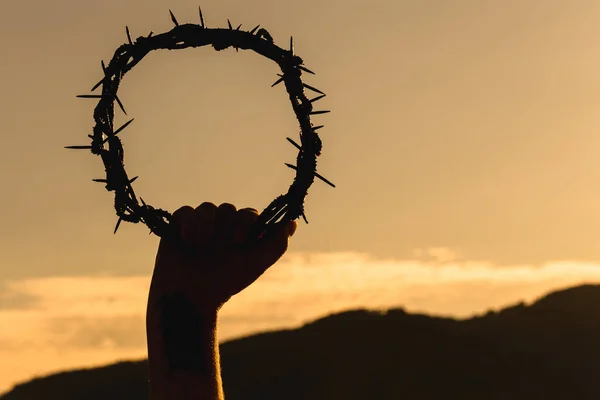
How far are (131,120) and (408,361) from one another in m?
78.0

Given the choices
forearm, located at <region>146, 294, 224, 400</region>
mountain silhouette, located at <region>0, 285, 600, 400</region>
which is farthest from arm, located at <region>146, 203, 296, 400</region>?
mountain silhouette, located at <region>0, 285, 600, 400</region>

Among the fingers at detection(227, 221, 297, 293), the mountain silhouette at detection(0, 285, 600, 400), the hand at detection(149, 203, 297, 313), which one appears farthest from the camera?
the mountain silhouette at detection(0, 285, 600, 400)

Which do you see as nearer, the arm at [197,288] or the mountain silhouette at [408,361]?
the arm at [197,288]

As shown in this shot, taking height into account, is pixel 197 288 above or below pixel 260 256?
below

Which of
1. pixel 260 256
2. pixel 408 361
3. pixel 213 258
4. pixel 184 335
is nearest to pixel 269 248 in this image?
pixel 260 256

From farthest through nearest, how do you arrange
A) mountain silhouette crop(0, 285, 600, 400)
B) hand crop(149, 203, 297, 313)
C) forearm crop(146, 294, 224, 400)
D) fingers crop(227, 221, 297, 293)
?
mountain silhouette crop(0, 285, 600, 400)
fingers crop(227, 221, 297, 293)
hand crop(149, 203, 297, 313)
forearm crop(146, 294, 224, 400)

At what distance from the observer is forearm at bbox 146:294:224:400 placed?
16.0ft

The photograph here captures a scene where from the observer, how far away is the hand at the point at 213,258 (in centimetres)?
500

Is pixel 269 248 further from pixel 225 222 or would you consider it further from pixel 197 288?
pixel 197 288

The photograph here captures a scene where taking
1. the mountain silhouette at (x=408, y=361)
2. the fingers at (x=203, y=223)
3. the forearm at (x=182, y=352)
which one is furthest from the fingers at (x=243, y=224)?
the mountain silhouette at (x=408, y=361)

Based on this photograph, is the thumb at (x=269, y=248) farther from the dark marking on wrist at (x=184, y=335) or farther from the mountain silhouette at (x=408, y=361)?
the mountain silhouette at (x=408, y=361)

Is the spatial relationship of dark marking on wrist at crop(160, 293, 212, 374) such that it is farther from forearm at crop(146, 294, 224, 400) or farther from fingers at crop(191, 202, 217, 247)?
fingers at crop(191, 202, 217, 247)

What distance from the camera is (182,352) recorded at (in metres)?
4.94

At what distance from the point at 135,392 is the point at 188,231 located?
253ft
